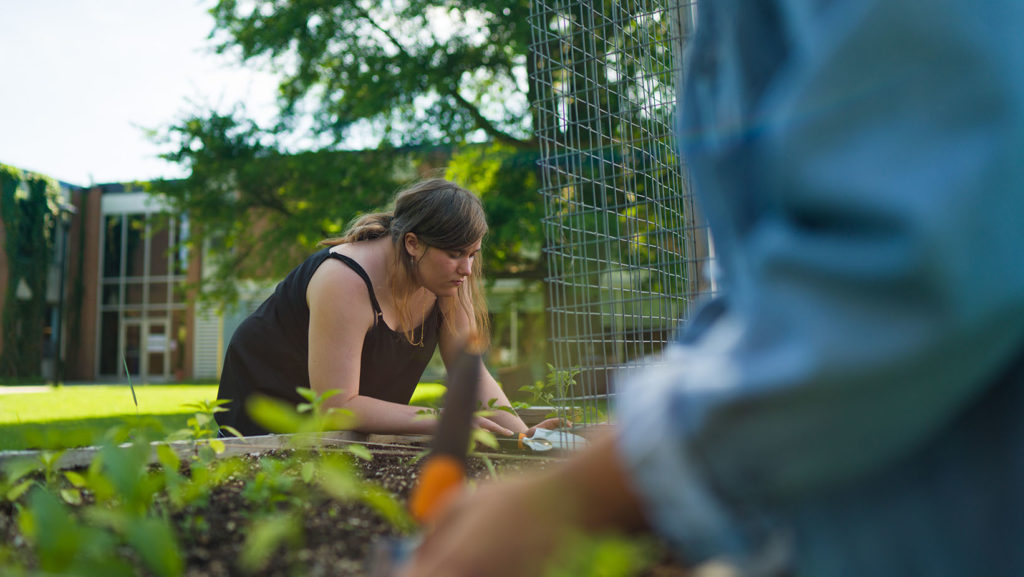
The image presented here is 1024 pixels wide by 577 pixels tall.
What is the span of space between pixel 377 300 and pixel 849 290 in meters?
2.33

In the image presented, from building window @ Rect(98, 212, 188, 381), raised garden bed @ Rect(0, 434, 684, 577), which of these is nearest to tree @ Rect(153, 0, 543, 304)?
raised garden bed @ Rect(0, 434, 684, 577)

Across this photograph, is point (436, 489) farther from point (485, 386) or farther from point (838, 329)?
point (485, 386)

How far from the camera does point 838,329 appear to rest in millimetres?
445

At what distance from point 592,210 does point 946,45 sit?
73.4 inches

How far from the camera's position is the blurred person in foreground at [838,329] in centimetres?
45

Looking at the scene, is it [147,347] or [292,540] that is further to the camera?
[147,347]

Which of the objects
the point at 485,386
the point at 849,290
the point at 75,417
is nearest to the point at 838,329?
the point at 849,290

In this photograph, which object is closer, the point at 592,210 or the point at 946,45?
the point at 946,45

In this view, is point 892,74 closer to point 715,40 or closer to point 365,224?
point 715,40

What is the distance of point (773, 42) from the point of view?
58cm

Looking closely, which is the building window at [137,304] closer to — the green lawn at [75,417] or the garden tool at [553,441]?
the green lawn at [75,417]

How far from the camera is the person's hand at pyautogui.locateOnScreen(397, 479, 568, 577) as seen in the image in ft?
1.71

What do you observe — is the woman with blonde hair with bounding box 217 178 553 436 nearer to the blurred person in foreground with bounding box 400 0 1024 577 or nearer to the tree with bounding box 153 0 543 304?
the blurred person in foreground with bounding box 400 0 1024 577

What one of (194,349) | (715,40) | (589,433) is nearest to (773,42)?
(715,40)
